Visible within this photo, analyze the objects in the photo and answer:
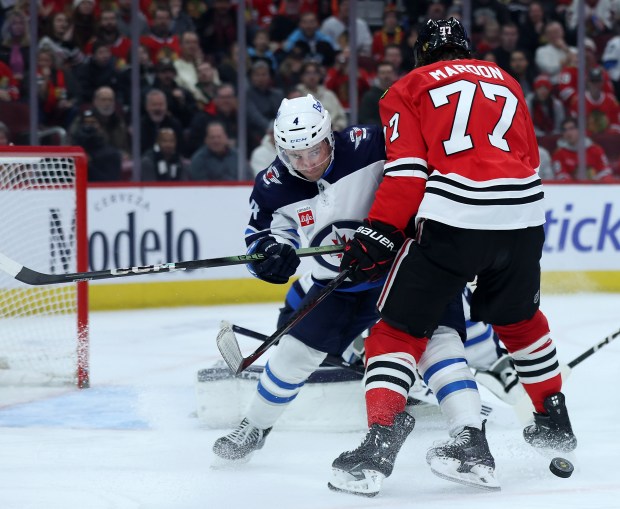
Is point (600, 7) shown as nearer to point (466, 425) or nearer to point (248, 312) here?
point (248, 312)

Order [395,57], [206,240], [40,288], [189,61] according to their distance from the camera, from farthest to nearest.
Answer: [395,57]
[189,61]
[206,240]
[40,288]

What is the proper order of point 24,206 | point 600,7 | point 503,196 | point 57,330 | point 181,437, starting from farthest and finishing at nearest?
point 600,7 → point 24,206 → point 57,330 → point 181,437 → point 503,196

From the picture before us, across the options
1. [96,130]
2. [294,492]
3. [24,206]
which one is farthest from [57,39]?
[294,492]

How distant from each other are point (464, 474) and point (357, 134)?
891 mm

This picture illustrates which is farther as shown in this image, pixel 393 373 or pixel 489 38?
pixel 489 38

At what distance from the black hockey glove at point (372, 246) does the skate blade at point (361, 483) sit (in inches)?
18.2

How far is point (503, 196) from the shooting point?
2439 mm

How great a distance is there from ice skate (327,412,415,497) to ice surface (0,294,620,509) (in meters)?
0.04

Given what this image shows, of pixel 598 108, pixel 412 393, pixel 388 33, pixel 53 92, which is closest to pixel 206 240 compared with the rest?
pixel 53 92

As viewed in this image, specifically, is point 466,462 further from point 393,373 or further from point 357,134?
point 357,134

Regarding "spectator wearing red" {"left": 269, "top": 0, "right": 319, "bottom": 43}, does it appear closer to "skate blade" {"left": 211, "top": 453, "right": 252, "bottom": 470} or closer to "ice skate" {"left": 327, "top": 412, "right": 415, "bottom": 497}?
"skate blade" {"left": 211, "top": 453, "right": 252, "bottom": 470}

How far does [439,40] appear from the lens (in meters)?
2.62

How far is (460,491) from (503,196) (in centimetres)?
69

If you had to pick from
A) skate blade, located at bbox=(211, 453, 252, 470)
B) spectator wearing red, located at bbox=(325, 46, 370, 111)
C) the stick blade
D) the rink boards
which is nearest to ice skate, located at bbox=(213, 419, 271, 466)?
skate blade, located at bbox=(211, 453, 252, 470)
